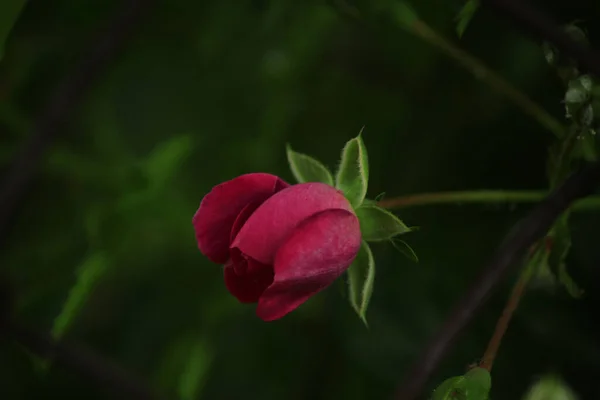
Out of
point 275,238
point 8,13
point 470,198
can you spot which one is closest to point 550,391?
point 470,198

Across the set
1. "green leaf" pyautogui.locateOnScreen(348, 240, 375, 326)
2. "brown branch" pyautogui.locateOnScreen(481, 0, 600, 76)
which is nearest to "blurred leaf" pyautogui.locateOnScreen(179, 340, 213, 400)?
"green leaf" pyautogui.locateOnScreen(348, 240, 375, 326)

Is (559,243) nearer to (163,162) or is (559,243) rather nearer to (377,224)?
(377,224)

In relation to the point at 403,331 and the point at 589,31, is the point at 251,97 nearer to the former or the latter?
the point at 403,331

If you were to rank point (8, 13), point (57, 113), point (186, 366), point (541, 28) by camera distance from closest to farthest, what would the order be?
1. point (541, 28)
2. point (8, 13)
3. point (57, 113)
4. point (186, 366)

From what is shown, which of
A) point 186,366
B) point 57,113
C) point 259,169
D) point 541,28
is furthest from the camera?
point 259,169

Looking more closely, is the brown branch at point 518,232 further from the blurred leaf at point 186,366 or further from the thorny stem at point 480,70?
the blurred leaf at point 186,366

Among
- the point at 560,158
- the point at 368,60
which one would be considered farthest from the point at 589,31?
the point at 368,60

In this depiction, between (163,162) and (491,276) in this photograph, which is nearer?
(491,276)
